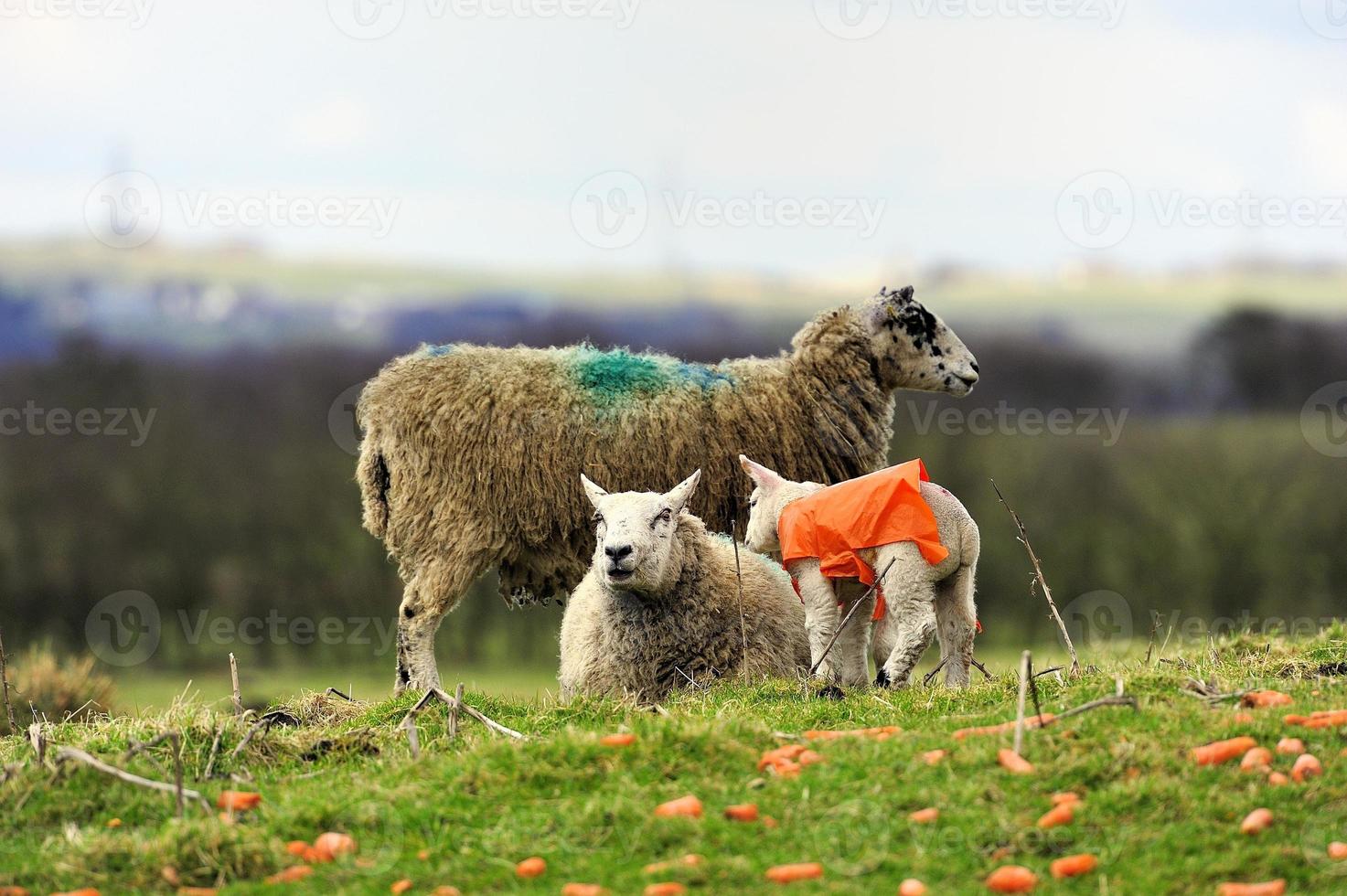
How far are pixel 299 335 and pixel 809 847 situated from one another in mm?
70912

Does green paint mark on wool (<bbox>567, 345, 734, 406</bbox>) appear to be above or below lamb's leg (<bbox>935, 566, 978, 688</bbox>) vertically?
above

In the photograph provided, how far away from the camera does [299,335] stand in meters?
74.4

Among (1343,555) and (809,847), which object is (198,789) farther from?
(1343,555)

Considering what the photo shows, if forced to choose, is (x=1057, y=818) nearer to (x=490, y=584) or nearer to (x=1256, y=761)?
(x=1256, y=761)

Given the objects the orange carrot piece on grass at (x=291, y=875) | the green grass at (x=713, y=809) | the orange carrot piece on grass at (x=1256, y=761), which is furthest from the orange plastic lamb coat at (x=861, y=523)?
the orange carrot piece on grass at (x=291, y=875)

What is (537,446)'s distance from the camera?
40.1 feet

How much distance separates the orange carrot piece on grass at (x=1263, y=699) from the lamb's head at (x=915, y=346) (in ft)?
19.5

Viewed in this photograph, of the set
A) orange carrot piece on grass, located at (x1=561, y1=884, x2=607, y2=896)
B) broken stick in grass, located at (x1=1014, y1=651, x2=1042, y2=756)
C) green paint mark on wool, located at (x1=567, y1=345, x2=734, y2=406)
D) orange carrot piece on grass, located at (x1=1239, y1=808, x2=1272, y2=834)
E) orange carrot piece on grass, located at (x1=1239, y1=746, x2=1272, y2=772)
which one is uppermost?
green paint mark on wool, located at (x1=567, y1=345, x2=734, y2=406)

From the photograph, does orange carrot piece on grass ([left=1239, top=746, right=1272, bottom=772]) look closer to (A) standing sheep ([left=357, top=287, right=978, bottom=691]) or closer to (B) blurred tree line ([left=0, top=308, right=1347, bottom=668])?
(A) standing sheep ([left=357, top=287, right=978, bottom=691])

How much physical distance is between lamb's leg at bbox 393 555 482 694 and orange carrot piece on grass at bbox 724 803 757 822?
6.04 metres

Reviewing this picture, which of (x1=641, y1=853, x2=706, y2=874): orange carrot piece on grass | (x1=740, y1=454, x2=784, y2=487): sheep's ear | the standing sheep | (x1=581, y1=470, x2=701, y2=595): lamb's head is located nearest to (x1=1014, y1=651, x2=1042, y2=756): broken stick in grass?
(x1=641, y1=853, x2=706, y2=874): orange carrot piece on grass

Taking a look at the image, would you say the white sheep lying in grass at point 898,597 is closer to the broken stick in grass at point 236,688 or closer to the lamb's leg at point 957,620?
the lamb's leg at point 957,620

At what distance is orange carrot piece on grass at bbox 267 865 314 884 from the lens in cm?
615

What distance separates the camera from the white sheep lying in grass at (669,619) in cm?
1015
